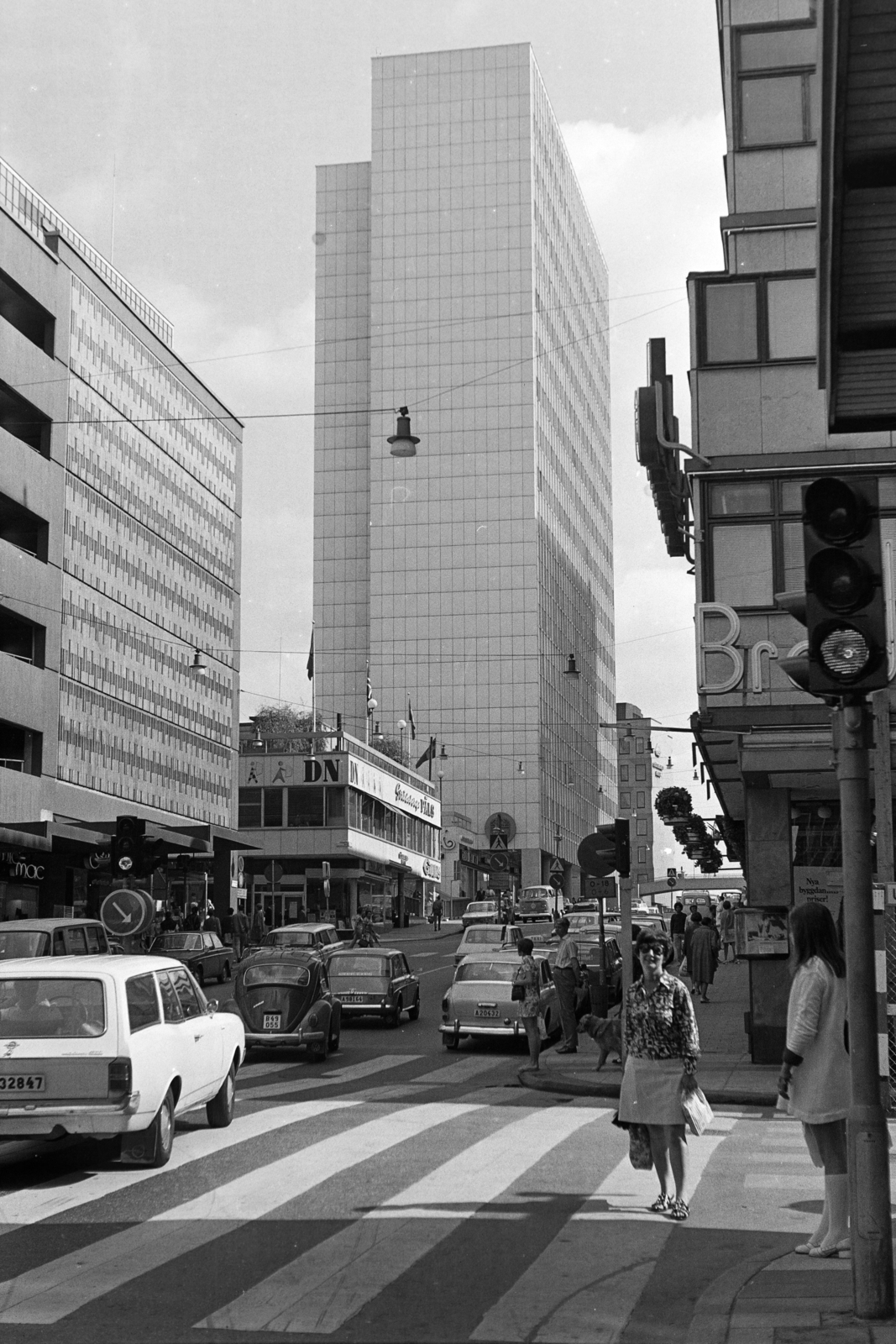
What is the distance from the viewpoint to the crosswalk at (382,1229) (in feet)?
24.5

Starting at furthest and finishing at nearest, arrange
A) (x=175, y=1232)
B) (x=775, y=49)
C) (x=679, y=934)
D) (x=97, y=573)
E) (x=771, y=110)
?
(x=97, y=573) < (x=679, y=934) < (x=771, y=110) < (x=775, y=49) < (x=175, y=1232)

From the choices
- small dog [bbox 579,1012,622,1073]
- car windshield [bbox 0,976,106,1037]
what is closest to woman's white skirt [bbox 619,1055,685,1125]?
car windshield [bbox 0,976,106,1037]

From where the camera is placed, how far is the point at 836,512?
709 centimetres

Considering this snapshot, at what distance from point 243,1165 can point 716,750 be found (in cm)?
1238

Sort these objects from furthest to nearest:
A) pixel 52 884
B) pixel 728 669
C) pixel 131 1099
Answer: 1. pixel 52 884
2. pixel 728 669
3. pixel 131 1099

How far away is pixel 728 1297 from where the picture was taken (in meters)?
7.43

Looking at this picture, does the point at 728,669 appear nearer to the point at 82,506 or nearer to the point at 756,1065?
the point at 756,1065

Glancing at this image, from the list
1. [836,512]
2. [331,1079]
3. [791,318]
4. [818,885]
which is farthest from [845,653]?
[791,318]

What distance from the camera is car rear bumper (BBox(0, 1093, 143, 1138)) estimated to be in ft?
36.2

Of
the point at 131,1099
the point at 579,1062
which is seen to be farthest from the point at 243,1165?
the point at 579,1062

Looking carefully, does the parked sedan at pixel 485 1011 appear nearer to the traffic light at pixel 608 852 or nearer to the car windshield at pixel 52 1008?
the traffic light at pixel 608 852

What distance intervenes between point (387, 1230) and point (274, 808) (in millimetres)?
71724

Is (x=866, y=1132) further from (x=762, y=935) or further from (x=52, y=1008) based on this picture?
(x=762, y=935)

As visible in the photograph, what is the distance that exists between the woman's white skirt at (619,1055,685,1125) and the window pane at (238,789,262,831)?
237ft
